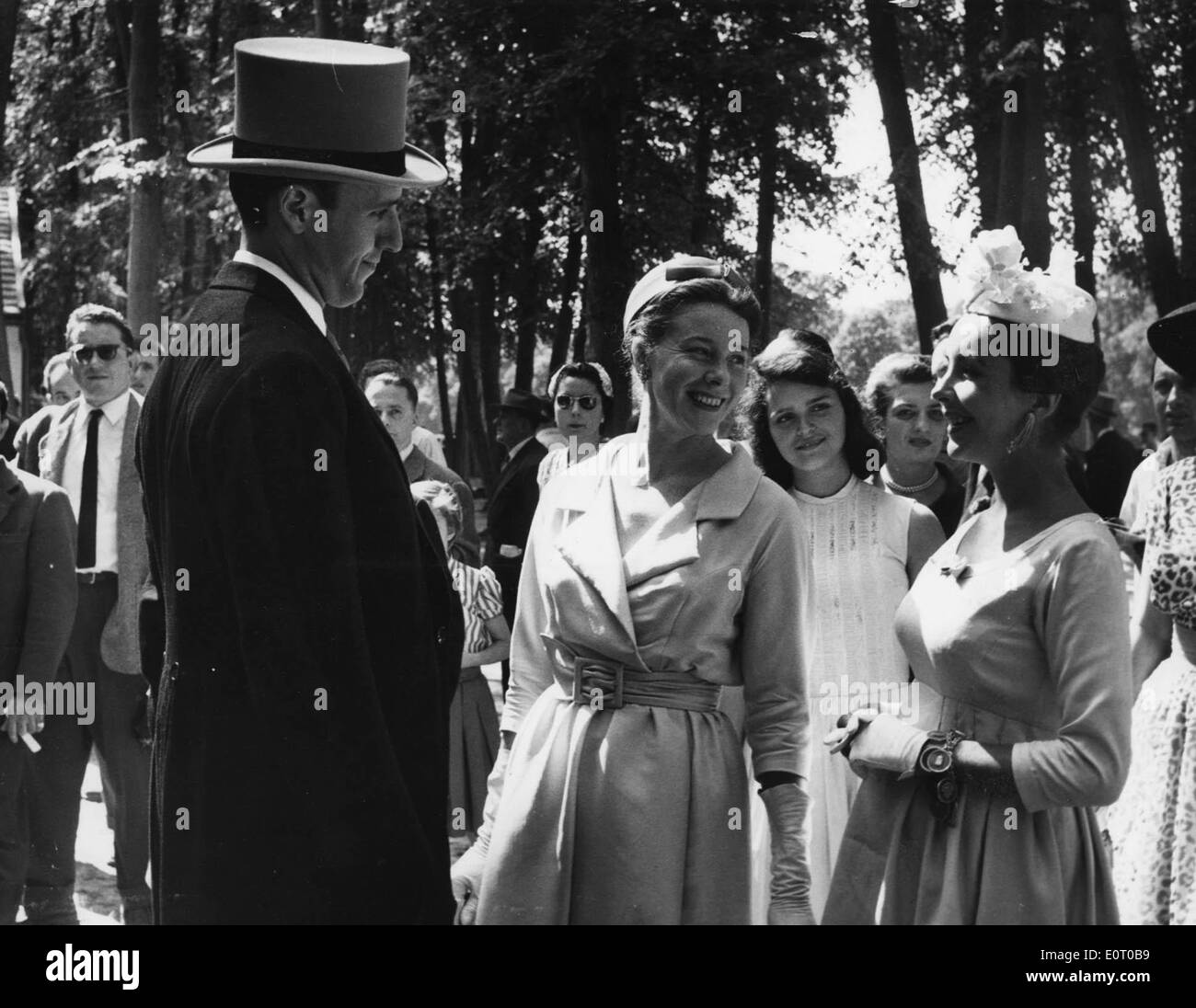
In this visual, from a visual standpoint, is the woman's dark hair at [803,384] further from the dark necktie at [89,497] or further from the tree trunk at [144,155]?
the tree trunk at [144,155]

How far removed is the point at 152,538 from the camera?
8.24 feet

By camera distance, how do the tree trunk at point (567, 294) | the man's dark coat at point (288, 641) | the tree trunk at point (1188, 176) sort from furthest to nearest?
the tree trunk at point (567, 294) < the tree trunk at point (1188, 176) < the man's dark coat at point (288, 641)

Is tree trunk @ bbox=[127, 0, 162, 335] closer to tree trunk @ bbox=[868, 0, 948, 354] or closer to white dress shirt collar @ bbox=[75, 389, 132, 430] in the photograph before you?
white dress shirt collar @ bbox=[75, 389, 132, 430]

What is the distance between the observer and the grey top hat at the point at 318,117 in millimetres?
2477

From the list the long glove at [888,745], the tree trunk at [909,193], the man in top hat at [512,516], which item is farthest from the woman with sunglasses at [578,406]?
the long glove at [888,745]

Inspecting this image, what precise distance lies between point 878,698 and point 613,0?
4.69 metres

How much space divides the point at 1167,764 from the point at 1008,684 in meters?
1.31

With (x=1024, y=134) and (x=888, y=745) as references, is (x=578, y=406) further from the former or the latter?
(x=888, y=745)

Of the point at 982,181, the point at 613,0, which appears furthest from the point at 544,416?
the point at 982,181

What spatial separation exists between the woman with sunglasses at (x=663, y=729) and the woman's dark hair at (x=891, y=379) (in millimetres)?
2238

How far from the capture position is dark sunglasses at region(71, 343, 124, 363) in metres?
5.80

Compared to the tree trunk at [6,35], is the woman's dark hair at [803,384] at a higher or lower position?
lower

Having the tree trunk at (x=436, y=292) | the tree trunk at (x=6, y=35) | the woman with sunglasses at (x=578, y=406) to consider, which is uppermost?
the tree trunk at (x=436, y=292)
